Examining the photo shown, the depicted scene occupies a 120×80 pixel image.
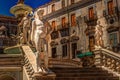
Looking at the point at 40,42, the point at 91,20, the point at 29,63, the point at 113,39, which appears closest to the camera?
the point at 40,42

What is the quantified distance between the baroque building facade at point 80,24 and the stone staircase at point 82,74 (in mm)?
18514

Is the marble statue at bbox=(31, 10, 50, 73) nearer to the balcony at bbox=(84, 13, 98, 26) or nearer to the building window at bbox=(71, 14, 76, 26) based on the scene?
the balcony at bbox=(84, 13, 98, 26)

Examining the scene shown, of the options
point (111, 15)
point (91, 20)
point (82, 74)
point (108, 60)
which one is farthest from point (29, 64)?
Answer: point (91, 20)

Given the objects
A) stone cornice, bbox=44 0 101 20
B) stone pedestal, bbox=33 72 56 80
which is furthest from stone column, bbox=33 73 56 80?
stone cornice, bbox=44 0 101 20

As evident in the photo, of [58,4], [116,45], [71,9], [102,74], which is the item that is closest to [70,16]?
[71,9]

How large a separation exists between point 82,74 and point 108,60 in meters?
2.80

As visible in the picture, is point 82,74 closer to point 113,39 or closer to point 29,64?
point 29,64

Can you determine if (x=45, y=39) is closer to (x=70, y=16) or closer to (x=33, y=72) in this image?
(x=33, y=72)

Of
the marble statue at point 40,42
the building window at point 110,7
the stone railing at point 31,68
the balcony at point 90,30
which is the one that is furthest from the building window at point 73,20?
the marble statue at point 40,42

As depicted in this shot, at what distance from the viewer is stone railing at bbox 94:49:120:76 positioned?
16250 mm

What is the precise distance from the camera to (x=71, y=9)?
42938 mm

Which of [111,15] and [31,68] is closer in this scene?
[31,68]

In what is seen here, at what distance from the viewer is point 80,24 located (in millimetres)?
40969

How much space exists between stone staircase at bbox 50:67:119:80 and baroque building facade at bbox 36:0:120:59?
18514mm
